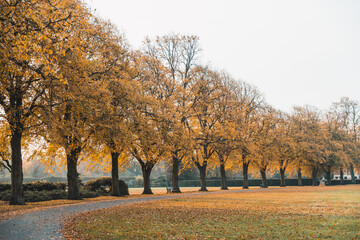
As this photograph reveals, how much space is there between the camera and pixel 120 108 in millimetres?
25172

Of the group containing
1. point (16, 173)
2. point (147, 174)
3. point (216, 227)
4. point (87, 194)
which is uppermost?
point (16, 173)

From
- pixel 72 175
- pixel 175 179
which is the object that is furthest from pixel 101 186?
pixel 175 179

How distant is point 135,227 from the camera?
11562 mm

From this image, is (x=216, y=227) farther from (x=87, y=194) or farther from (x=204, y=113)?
(x=204, y=113)

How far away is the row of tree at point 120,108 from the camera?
14.2 meters

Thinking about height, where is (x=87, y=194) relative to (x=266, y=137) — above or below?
below

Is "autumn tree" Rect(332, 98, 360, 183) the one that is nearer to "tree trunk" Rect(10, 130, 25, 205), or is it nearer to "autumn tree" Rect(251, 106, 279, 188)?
"autumn tree" Rect(251, 106, 279, 188)

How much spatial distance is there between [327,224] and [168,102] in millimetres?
21740

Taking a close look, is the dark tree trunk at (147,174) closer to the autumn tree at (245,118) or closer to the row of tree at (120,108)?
the row of tree at (120,108)

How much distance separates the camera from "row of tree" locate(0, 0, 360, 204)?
46.7 ft

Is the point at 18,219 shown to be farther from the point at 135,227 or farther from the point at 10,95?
the point at 10,95

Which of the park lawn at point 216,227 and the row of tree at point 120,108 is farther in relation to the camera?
the row of tree at point 120,108

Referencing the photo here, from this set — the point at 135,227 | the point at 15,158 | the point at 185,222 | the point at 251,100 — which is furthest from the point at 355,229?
the point at 251,100

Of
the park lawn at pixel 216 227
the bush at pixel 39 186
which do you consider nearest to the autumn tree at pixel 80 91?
the bush at pixel 39 186
